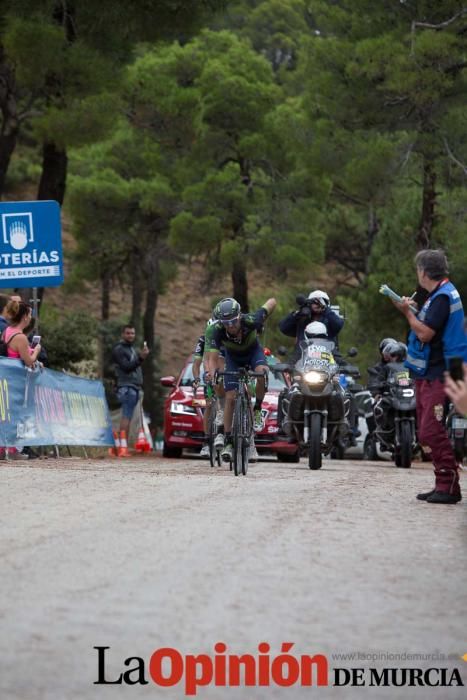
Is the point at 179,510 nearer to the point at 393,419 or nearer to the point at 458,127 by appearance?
A: the point at 393,419

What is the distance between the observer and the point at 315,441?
16.3 metres

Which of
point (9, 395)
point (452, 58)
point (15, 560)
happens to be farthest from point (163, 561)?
point (452, 58)

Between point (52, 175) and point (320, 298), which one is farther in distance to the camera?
point (52, 175)

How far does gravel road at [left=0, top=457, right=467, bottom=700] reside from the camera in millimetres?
5164

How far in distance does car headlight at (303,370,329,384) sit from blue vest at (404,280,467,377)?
194 inches

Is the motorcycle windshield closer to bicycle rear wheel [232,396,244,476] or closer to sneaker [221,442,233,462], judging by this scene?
sneaker [221,442,233,462]

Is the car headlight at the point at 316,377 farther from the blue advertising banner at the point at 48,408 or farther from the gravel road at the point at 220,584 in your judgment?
the gravel road at the point at 220,584

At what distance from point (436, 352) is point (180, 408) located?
11.4 m

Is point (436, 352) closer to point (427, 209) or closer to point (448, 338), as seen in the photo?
point (448, 338)

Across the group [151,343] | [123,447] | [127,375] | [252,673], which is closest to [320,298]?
[123,447]

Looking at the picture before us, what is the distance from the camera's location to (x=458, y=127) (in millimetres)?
30328

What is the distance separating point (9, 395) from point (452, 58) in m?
14.7

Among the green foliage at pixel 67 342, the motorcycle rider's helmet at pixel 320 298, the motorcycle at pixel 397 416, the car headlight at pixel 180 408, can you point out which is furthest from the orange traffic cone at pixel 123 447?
the motorcycle rider's helmet at pixel 320 298

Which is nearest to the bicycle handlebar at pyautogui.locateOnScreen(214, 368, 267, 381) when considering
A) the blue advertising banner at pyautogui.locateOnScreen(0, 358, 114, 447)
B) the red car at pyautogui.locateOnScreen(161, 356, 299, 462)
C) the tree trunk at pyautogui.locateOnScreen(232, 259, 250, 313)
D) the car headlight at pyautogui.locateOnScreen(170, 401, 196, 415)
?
the blue advertising banner at pyautogui.locateOnScreen(0, 358, 114, 447)
